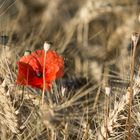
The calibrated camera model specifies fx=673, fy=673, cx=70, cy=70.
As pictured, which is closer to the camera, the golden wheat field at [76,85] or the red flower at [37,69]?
the golden wheat field at [76,85]

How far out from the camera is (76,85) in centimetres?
Result: 209

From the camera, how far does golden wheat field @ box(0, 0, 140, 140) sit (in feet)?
4.81

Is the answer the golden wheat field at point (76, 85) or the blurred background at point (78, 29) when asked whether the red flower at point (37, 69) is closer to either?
the golden wheat field at point (76, 85)

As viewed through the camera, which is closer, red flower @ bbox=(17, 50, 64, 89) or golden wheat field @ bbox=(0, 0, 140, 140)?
golden wheat field @ bbox=(0, 0, 140, 140)

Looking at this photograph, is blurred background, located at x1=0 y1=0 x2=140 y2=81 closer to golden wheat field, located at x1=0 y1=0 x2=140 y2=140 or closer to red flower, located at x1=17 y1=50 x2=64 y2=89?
golden wheat field, located at x1=0 y1=0 x2=140 y2=140

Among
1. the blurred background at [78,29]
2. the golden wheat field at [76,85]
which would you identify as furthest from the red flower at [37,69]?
the blurred background at [78,29]

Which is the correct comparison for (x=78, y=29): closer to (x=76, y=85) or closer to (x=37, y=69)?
(x=76, y=85)

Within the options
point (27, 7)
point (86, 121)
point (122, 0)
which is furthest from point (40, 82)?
point (27, 7)

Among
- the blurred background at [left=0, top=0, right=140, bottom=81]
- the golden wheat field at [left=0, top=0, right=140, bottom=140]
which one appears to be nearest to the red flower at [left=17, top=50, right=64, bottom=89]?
the golden wheat field at [left=0, top=0, right=140, bottom=140]

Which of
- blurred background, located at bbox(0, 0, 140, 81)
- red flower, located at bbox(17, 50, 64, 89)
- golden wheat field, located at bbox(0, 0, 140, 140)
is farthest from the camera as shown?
blurred background, located at bbox(0, 0, 140, 81)

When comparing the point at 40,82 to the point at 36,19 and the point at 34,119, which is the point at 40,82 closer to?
the point at 34,119

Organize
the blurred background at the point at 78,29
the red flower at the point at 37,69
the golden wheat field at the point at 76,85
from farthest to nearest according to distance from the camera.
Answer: the blurred background at the point at 78,29, the red flower at the point at 37,69, the golden wheat field at the point at 76,85

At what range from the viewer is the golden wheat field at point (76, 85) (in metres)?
1.47

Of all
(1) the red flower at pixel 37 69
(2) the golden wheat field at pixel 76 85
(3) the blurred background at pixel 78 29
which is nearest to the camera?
(2) the golden wheat field at pixel 76 85
